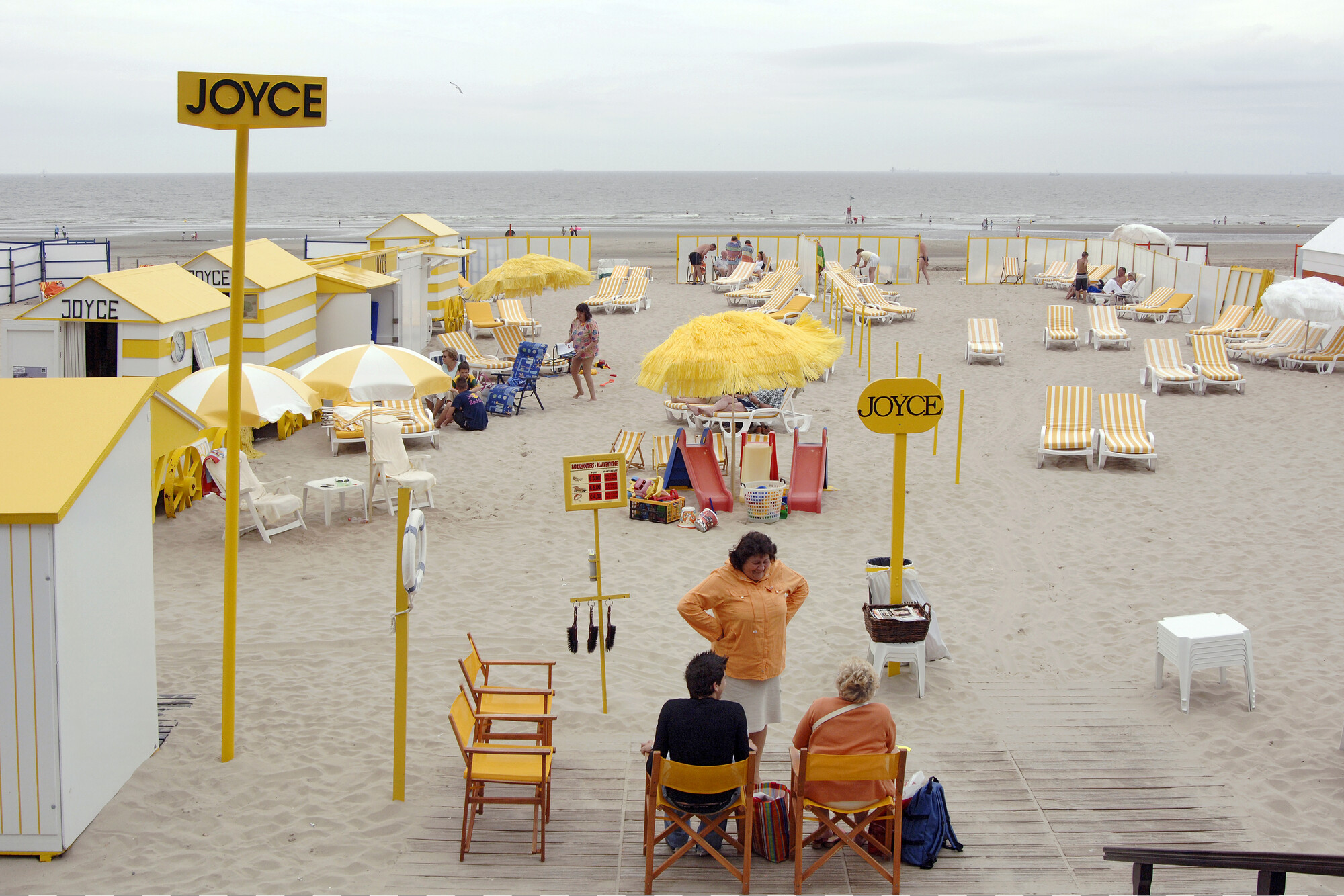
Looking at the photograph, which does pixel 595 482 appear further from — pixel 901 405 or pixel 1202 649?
pixel 1202 649

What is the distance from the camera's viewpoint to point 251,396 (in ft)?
27.0

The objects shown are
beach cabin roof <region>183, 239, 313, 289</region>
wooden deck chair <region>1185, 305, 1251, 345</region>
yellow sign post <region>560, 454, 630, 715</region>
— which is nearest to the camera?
yellow sign post <region>560, 454, 630, 715</region>

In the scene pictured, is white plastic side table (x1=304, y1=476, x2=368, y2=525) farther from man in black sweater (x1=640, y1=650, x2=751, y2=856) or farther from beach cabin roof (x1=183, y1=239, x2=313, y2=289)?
man in black sweater (x1=640, y1=650, x2=751, y2=856)

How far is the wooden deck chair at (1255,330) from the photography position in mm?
17672

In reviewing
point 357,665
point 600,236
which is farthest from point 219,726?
point 600,236

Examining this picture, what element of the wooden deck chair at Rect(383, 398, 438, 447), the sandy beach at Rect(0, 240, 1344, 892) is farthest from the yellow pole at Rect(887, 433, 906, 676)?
the wooden deck chair at Rect(383, 398, 438, 447)

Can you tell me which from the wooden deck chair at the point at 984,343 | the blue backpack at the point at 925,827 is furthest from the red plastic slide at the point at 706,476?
the wooden deck chair at the point at 984,343

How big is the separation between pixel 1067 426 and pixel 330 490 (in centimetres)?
749

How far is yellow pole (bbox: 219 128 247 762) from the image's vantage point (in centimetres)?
483

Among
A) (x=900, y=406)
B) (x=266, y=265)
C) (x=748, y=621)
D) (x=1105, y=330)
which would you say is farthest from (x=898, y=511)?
(x=1105, y=330)

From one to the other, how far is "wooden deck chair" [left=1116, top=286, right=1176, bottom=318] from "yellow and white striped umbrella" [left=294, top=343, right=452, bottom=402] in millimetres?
16603

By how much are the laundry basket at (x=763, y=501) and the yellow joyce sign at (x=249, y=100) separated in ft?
17.5

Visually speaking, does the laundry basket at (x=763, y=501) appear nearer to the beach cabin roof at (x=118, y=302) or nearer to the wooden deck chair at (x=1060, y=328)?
the beach cabin roof at (x=118, y=302)

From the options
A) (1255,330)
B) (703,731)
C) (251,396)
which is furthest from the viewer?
(1255,330)
